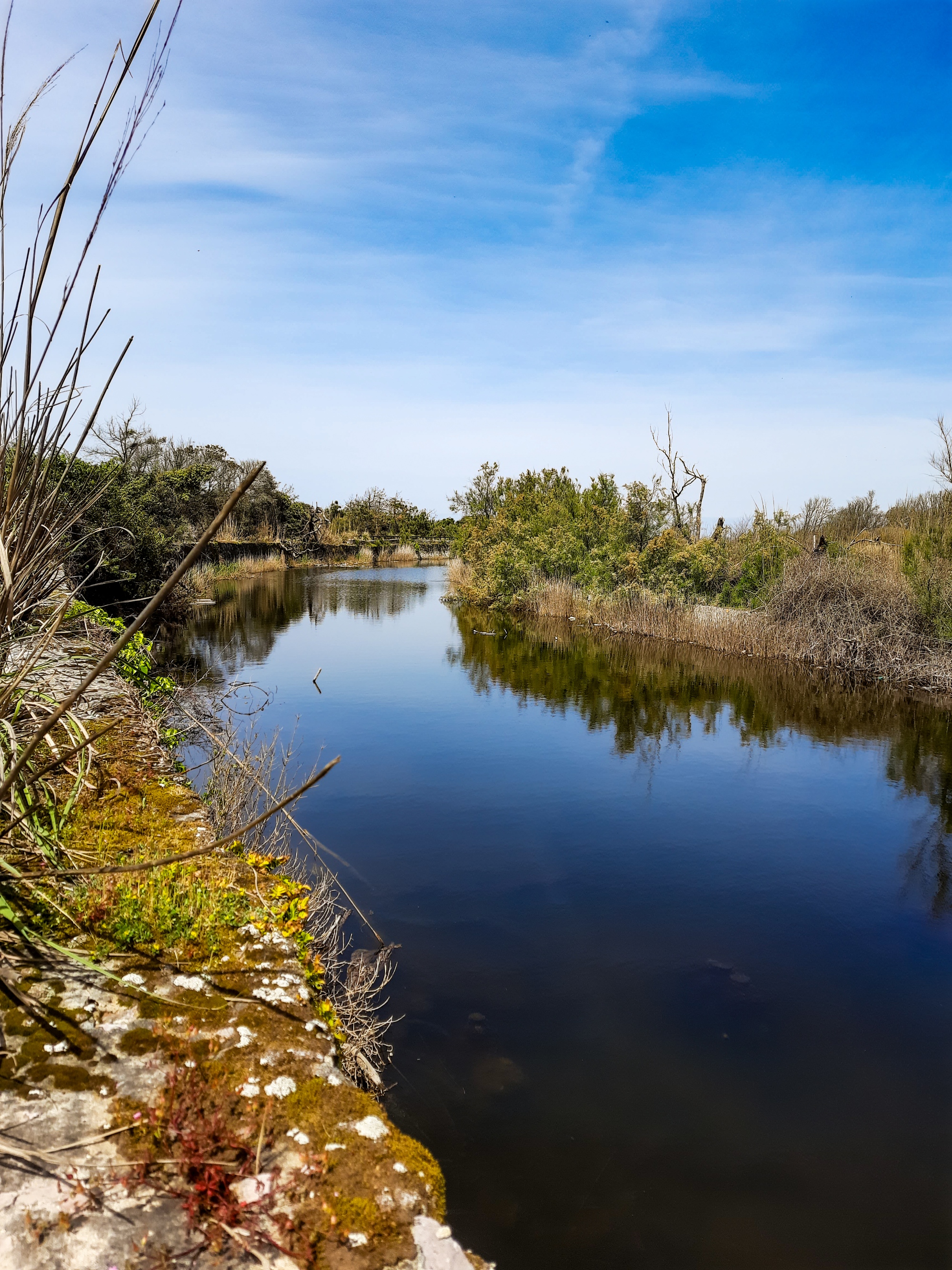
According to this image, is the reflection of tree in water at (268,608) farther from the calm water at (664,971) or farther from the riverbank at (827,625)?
the riverbank at (827,625)

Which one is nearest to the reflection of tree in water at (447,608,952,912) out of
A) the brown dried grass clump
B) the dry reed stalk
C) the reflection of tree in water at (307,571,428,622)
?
the brown dried grass clump

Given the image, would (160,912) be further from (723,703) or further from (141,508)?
(141,508)

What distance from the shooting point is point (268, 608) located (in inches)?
945

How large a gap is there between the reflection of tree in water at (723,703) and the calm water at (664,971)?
84 millimetres

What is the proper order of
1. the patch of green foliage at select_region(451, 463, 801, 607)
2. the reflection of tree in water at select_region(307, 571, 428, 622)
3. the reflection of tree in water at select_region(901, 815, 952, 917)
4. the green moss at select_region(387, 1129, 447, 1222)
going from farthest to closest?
the reflection of tree in water at select_region(307, 571, 428, 622), the patch of green foliage at select_region(451, 463, 801, 607), the reflection of tree in water at select_region(901, 815, 952, 917), the green moss at select_region(387, 1129, 447, 1222)

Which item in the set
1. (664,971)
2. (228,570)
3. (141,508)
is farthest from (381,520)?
(664,971)

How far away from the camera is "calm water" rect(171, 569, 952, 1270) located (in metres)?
3.47

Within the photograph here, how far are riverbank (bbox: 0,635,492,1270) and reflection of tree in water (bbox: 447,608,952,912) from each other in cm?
583

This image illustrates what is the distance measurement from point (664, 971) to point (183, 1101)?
3981 mm

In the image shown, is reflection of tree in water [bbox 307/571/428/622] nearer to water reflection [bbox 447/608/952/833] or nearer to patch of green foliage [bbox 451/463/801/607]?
patch of green foliage [bbox 451/463/801/607]

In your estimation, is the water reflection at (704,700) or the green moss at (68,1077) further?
the water reflection at (704,700)

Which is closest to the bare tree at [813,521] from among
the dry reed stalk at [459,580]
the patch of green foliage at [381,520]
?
the dry reed stalk at [459,580]

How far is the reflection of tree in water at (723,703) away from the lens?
9445 millimetres

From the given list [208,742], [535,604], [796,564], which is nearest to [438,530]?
[535,604]
